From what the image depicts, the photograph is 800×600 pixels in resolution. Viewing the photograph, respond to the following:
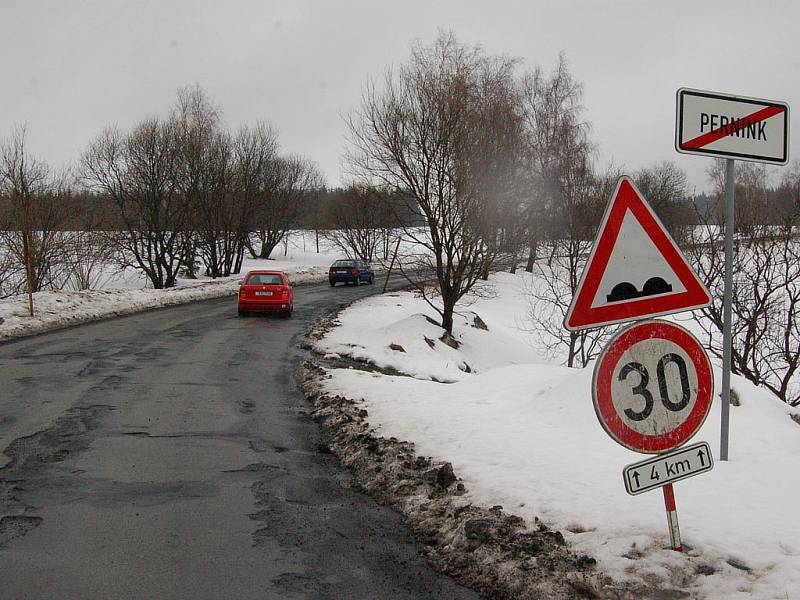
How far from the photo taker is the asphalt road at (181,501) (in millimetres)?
3973

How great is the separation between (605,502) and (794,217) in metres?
9.26

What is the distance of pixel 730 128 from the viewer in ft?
14.9

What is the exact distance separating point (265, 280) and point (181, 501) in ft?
57.0

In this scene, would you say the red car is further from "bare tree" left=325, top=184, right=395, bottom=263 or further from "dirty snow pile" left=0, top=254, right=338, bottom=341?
"bare tree" left=325, top=184, right=395, bottom=263

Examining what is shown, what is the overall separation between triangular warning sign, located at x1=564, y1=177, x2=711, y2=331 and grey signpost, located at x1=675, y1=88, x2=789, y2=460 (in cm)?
96

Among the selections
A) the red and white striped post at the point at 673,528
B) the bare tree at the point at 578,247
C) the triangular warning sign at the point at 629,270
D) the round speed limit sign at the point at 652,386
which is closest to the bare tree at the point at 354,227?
the bare tree at the point at 578,247

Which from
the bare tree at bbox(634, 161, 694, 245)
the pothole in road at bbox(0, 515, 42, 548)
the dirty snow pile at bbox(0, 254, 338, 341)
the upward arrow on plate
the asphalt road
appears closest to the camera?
the upward arrow on plate

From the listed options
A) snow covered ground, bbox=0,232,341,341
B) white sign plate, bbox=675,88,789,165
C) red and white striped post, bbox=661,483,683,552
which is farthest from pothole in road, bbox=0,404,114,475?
snow covered ground, bbox=0,232,341,341

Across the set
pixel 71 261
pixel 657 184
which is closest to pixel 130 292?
pixel 71 261

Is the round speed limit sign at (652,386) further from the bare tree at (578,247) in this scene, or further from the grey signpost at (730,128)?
the bare tree at (578,247)

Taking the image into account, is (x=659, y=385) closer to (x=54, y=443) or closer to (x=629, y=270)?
(x=629, y=270)

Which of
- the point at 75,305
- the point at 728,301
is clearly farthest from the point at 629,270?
the point at 75,305

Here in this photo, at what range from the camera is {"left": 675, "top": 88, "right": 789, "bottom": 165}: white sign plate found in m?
4.40

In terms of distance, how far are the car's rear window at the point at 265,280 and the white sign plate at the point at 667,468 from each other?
19324 millimetres
